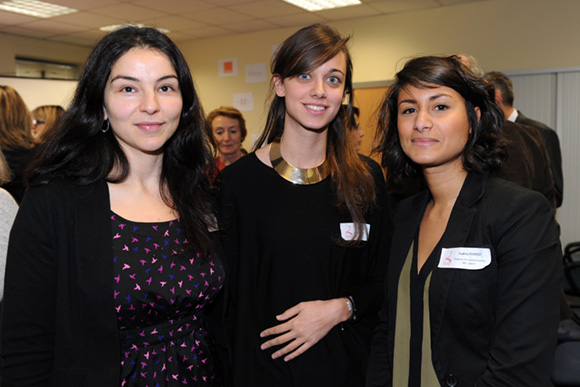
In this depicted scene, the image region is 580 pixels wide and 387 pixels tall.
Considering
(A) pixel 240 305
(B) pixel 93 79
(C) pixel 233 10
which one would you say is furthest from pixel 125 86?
(C) pixel 233 10

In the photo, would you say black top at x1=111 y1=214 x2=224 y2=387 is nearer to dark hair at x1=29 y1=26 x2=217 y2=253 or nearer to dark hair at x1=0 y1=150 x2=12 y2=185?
dark hair at x1=29 y1=26 x2=217 y2=253

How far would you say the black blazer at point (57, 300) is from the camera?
1259 millimetres

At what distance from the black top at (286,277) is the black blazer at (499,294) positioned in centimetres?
40

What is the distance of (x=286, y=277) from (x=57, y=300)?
71 centimetres

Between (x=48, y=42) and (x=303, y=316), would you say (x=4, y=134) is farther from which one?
(x=48, y=42)

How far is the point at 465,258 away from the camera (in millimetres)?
1315

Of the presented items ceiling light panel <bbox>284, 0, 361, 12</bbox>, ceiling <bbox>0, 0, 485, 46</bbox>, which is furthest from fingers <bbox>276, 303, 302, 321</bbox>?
ceiling light panel <bbox>284, 0, 361, 12</bbox>

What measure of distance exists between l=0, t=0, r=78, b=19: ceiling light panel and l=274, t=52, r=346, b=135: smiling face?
550 cm

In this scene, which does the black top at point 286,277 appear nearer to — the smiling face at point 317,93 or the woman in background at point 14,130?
the smiling face at point 317,93

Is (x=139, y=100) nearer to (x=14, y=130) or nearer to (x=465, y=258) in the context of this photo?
(x=465, y=258)

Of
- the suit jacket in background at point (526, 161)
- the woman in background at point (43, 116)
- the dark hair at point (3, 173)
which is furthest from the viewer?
the woman in background at point (43, 116)

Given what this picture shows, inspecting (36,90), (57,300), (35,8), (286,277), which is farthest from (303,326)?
(35,8)

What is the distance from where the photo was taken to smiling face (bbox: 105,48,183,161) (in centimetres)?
141

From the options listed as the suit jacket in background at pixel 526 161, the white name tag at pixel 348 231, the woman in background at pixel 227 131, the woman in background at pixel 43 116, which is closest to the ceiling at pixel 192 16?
the woman in background at pixel 43 116
